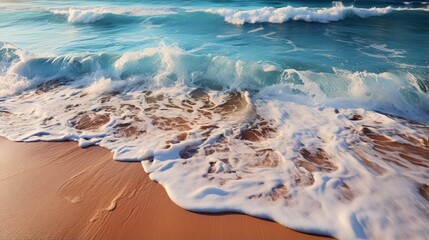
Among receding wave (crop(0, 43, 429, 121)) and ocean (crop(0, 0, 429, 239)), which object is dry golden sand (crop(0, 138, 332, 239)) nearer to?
ocean (crop(0, 0, 429, 239))

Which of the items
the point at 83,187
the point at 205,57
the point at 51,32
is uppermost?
the point at 51,32

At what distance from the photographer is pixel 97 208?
2396 millimetres

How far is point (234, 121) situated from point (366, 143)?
1791 millimetres

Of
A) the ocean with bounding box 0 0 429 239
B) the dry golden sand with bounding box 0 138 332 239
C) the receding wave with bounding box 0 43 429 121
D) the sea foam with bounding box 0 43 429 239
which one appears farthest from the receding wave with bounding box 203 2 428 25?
the dry golden sand with bounding box 0 138 332 239

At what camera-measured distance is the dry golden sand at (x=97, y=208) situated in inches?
85.6

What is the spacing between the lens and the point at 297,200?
2.48m

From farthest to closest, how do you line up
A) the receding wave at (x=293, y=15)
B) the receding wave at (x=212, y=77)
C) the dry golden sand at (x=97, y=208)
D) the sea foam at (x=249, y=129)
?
the receding wave at (x=293, y=15) → the receding wave at (x=212, y=77) → the sea foam at (x=249, y=129) → the dry golden sand at (x=97, y=208)

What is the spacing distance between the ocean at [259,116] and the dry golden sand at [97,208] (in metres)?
0.14

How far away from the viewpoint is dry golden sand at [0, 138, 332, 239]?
2.17m

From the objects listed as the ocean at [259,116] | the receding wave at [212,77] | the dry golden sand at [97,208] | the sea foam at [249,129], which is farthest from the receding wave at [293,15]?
the dry golden sand at [97,208]

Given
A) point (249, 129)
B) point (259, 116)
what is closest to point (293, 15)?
point (259, 116)

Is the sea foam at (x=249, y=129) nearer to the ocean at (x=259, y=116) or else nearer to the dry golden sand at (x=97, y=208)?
the ocean at (x=259, y=116)

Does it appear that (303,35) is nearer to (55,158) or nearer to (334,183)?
(334,183)

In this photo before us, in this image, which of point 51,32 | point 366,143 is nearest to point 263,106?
point 366,143
